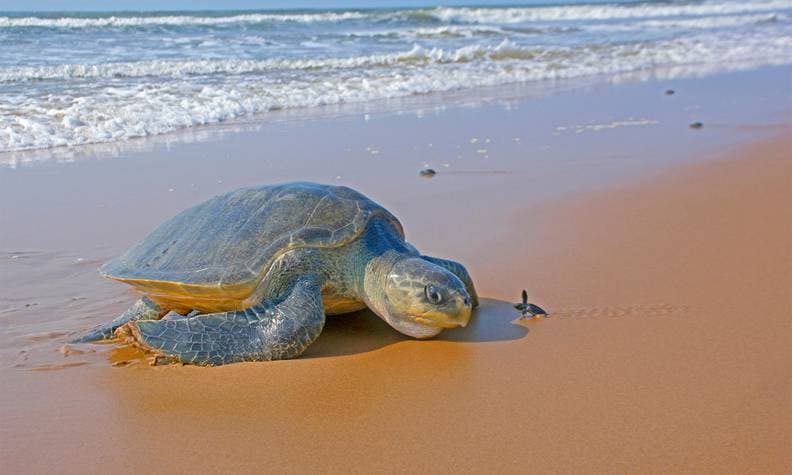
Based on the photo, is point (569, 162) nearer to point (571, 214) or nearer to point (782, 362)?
point (571, 214)

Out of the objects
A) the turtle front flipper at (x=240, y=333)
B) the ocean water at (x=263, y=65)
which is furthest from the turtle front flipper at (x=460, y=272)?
the ocean water at (x=263, y=65)

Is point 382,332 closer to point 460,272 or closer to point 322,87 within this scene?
point 460,272

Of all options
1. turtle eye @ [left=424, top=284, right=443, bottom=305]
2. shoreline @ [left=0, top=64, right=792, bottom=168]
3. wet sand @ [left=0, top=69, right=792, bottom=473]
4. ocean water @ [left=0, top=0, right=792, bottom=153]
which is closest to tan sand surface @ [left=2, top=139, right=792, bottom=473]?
wet sand @ [left=0, top=69, right=792, bottom=473]

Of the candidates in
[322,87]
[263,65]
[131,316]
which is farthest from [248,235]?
[263,65]

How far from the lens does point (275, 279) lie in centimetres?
381

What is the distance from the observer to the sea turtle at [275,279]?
11.7 feet

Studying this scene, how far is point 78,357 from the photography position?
3.66 meters

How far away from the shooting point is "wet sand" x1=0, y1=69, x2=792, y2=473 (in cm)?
271

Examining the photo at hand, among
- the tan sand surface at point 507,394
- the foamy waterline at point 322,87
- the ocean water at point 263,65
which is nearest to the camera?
the tan sand surface at point 507,394

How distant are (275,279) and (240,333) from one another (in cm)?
32

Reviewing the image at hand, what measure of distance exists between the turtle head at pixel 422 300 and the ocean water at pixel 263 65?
20.7 ft

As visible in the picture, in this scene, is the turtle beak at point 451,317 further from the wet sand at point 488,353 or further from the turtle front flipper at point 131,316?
the turtle front flipper at point 131,316

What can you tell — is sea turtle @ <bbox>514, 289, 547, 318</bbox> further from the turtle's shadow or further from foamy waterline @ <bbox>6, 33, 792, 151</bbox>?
foamy waterline @ <bbox>6, 33, 792, 151</bbox>

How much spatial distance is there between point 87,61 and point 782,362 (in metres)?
15.0
